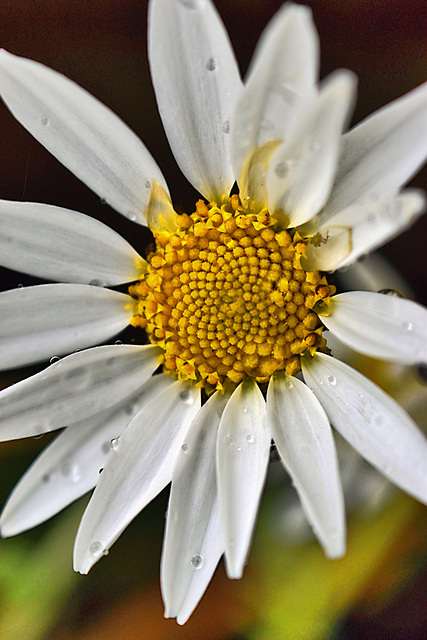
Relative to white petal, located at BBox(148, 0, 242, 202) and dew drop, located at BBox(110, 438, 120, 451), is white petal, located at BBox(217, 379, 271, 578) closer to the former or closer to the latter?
dew drop, located at BBox(110, 438, 120, 451)

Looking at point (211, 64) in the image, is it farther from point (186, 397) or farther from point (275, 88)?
point (186, 397)

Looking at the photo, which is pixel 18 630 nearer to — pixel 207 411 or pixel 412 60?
pixel 207 411

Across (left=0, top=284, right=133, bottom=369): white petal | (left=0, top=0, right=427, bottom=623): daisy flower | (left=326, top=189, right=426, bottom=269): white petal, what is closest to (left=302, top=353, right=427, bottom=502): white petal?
(left=0, top=0, right=427, bottom=623): daisy flower

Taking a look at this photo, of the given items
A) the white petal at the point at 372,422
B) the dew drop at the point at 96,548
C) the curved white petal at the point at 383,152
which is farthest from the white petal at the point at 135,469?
the curved white petal at the point at 383,152

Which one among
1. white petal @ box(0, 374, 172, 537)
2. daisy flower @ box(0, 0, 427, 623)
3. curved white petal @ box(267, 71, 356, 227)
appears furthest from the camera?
white petal @ box(0, 374, 172, 537)

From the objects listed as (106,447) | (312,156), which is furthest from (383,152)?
(106,447)

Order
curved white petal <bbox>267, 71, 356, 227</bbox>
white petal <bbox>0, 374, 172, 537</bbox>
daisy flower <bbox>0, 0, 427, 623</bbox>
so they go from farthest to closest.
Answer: white petal <bbox>0, 374, 172, 537</bbox>, daisy flower <bbox>0, 0, 427, 623</bbox>, curved white petal <bbox>267, 71, 356, 227</bbox>
